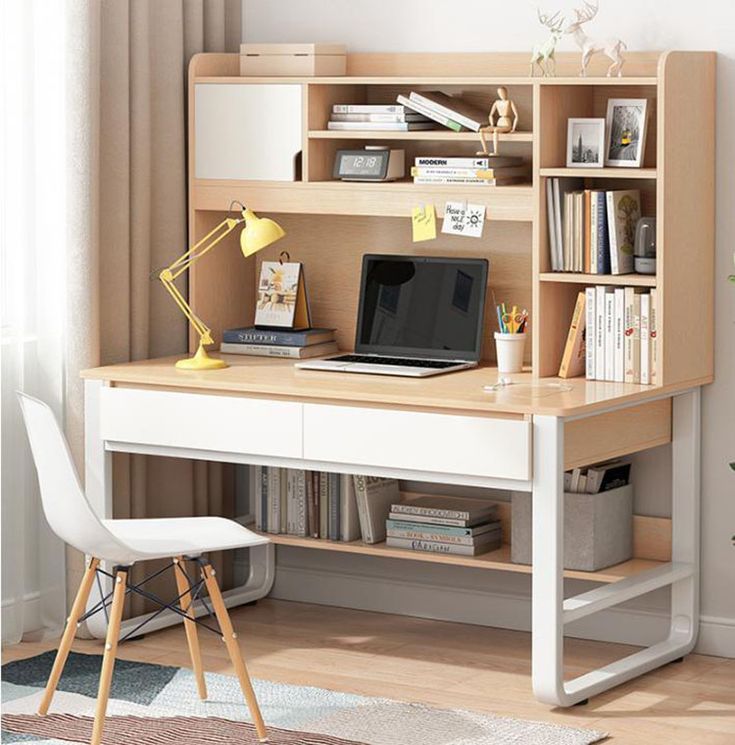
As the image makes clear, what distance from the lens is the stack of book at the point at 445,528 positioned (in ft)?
12.7

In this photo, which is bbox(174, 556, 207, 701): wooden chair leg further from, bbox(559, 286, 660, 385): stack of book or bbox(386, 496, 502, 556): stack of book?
bbox(559, 286, 660, 385): stack of book

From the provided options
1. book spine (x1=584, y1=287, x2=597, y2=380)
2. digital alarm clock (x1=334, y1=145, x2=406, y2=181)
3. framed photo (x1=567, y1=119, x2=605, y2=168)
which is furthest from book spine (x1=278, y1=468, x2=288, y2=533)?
framed photo (x1=567, y1=119, x2=605, y2=168)

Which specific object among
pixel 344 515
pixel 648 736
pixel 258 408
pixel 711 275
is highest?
pixel 711 275

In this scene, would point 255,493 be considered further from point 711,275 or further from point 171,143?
point 711,275

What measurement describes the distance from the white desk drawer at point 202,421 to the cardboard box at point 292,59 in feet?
3.01

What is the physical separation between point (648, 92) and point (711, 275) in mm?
468

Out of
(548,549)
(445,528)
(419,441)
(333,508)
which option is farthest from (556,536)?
(333,508)

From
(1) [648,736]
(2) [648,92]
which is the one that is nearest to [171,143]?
(2) [648,92]

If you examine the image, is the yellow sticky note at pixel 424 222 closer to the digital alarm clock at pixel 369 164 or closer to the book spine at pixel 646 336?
the digital alarm clock at pixel 369 164

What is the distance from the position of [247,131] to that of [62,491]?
1.33 m

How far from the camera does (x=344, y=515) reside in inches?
157

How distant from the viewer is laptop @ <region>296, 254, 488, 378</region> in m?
3.91

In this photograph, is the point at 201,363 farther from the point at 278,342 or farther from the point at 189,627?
the point at 189,627

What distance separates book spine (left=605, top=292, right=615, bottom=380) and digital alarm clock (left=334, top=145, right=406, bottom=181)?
2.15 ft
